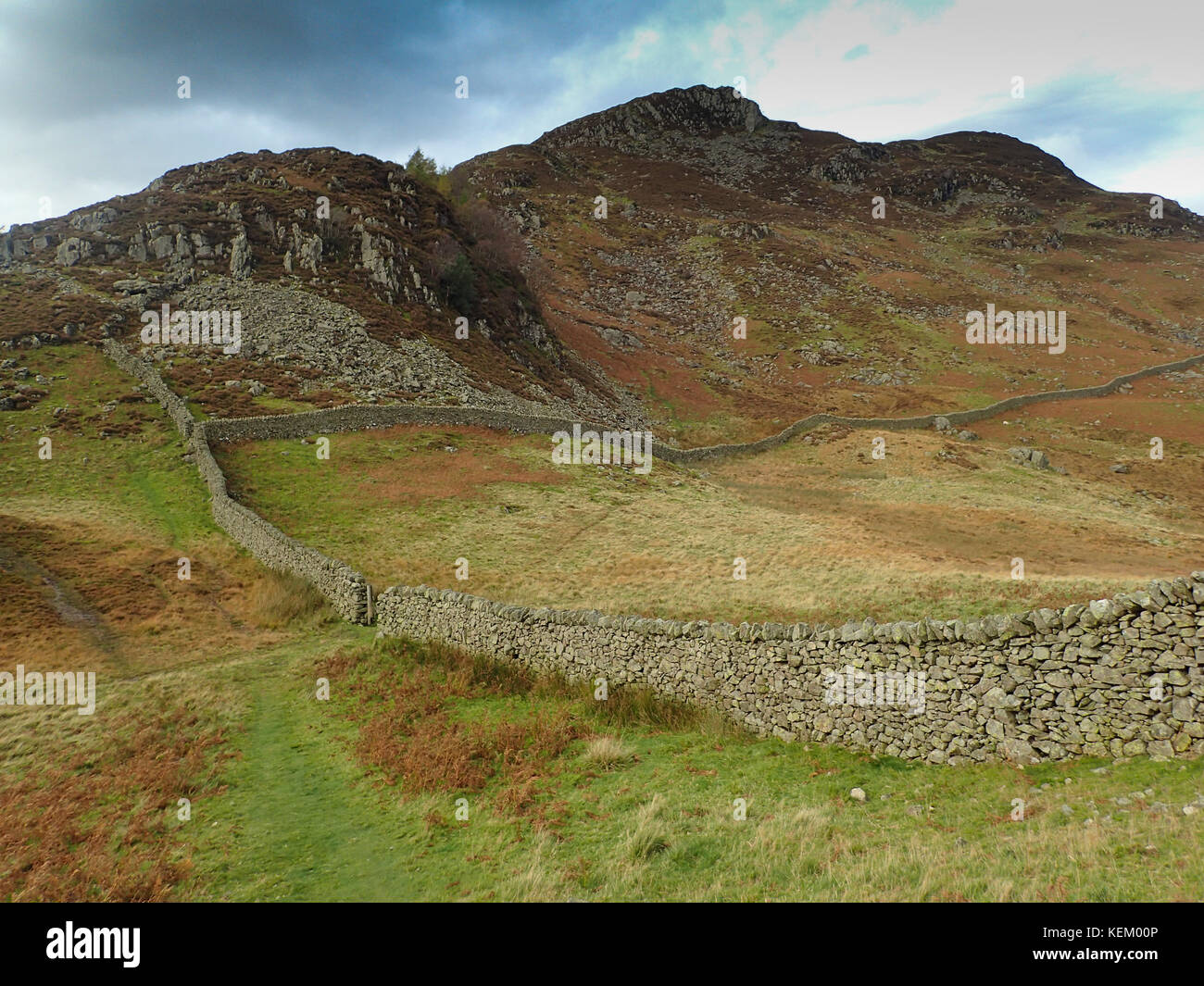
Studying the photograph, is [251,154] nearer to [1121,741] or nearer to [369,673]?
[369,673]

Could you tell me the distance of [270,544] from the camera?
24.2 m

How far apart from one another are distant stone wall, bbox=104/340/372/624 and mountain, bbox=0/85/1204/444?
4356 mm

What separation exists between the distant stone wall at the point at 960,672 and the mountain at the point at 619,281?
35.0 metres

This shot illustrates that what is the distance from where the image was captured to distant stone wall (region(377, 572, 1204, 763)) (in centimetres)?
821

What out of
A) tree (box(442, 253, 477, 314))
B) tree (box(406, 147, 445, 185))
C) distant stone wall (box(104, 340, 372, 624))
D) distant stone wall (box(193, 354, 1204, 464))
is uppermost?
tree (box(406, 147, 445, 185))

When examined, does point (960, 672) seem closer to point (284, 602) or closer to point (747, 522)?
point (284, 602)

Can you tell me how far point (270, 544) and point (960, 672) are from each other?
23348mm

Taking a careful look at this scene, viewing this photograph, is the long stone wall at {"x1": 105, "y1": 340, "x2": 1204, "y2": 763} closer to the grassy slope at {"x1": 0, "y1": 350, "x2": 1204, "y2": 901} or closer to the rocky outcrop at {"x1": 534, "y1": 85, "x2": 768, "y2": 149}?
the grassy slope at {"x1": 0, "y1": 350, "x2": 1204, "y2": 901}

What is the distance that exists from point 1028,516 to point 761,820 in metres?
30.4

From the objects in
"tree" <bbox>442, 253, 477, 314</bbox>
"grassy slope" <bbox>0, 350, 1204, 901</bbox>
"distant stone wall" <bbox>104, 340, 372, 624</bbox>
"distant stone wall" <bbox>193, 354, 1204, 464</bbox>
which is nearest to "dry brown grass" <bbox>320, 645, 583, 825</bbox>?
"grassy slope" <bbox>0, 350, 1204, 901</bbox>

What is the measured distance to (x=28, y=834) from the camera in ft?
32.4

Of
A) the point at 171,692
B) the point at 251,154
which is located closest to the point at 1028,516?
the point at 171,692

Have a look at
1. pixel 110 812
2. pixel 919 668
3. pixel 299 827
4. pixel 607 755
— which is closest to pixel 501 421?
pixel 607 755

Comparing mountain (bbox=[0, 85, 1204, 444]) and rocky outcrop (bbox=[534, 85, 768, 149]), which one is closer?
mountain (bbox=[0, 85, 1204, 444])
